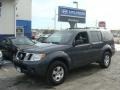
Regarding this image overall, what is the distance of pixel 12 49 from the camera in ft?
42.9

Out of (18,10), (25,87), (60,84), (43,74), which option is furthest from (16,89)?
(18,10)

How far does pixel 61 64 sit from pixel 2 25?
11282 millimetres

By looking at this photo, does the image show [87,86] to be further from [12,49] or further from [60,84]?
[12,49]

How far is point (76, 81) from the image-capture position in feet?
29.0

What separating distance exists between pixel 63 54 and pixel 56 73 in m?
0.70

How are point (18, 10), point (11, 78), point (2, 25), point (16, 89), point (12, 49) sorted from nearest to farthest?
point (16, 89) < point (11, 78) < point (12, 49) < point (2, 25) < point (18, 10)

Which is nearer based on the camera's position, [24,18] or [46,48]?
[46,48]

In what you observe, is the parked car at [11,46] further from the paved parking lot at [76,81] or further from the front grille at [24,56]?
the front grille at [24,56]

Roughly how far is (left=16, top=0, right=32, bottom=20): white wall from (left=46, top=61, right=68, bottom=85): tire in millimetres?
16563

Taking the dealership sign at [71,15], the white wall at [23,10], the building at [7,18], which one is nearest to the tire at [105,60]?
the building at [7,18]

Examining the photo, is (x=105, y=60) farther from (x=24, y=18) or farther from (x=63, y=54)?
(x=24, y=18)

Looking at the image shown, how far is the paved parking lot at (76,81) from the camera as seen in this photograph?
8.04 m

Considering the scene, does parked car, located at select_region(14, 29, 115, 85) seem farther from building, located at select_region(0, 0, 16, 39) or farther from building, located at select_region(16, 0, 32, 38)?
building, located at select_region(16, 0, 32, 38)

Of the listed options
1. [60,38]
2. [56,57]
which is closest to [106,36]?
[60,38]
